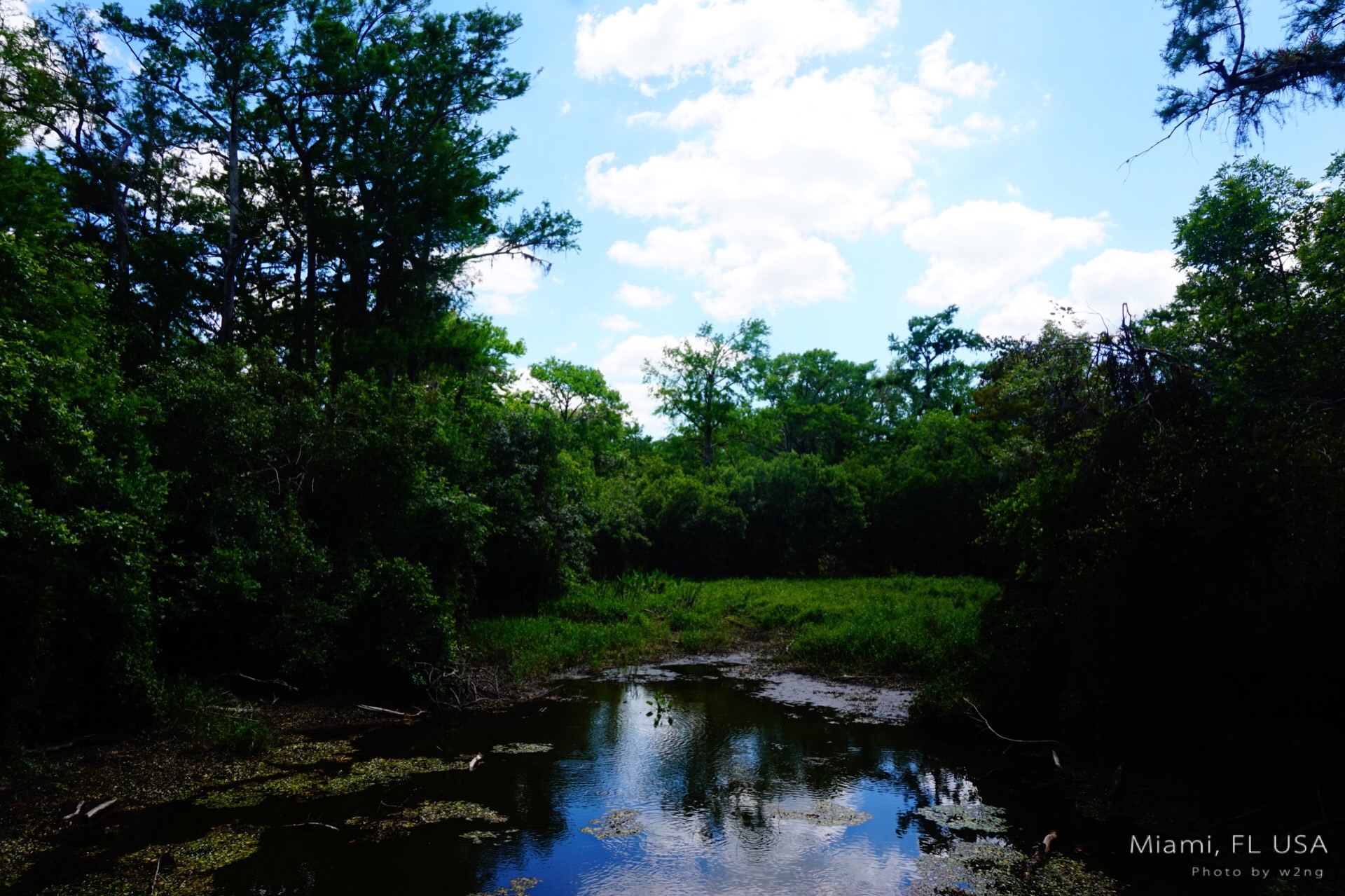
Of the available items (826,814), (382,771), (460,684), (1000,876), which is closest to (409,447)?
(460,684)

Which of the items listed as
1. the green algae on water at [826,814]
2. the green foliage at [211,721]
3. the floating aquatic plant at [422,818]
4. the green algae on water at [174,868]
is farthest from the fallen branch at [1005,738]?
the green foliage at [211,721]

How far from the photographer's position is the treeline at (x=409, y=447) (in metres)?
7.48

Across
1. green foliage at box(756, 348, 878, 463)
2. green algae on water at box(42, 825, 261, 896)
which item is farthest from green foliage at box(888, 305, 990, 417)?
green algae on water at box(42, 825, 261, 896)

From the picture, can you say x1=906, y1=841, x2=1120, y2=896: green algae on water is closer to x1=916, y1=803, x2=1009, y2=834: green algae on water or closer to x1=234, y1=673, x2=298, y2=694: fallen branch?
x1=916, y1=803, x2=1009, y2=834: green algae on water

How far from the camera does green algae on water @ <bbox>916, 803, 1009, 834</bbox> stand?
7.50m

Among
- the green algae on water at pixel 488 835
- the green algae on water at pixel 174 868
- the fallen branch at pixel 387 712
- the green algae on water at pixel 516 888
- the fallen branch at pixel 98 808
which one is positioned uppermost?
the fallen branch at pixel 387 712

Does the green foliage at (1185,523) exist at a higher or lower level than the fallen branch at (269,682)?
higher

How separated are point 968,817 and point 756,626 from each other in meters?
11.5

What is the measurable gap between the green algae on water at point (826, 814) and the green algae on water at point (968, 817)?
0.69 meters

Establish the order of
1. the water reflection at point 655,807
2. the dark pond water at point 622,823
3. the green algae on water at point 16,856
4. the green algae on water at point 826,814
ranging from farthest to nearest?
the green algae on water at point 826,814 < the water reflection at point 655,807 < the dark pond water at point 622,823 < the green algae on water at point 16,856

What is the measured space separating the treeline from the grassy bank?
1.23 metres

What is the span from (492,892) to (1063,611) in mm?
7403

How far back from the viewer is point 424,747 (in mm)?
9977

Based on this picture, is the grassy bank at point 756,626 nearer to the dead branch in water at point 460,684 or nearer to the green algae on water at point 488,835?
the dead branch in water at point 460,684
